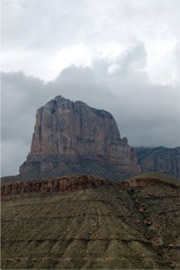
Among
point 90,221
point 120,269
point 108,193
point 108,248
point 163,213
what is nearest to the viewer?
point 120,269

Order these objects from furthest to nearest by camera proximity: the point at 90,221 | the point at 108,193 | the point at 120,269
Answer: the point at 108,193 < the point at 90,221 < the point at 120,269

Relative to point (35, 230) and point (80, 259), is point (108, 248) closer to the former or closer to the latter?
point (80, 259)

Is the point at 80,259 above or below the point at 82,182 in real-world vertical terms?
below

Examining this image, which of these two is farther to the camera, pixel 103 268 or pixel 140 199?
pixel 140 199

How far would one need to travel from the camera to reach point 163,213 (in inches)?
7092

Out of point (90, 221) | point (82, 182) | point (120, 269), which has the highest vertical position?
point (82, 182)

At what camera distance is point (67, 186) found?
195 meters

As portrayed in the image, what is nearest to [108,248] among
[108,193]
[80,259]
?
[80,259]

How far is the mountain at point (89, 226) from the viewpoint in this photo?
5945 inches

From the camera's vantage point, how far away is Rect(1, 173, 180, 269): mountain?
15100 centimetres

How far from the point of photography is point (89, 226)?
6550 inches

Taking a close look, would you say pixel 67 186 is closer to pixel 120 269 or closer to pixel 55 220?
pixel 55 220

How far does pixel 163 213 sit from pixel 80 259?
37.9 meters

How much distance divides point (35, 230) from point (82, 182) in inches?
1098
